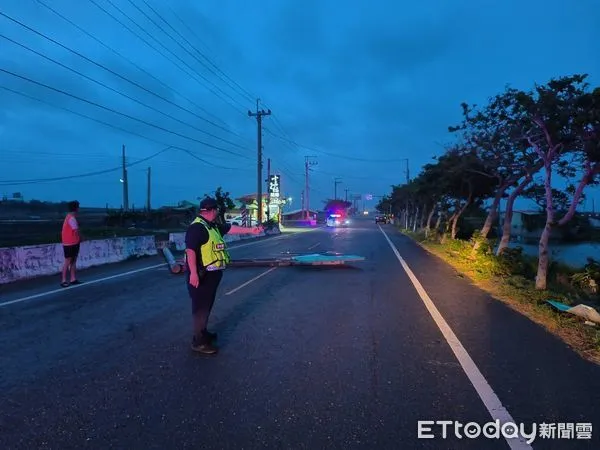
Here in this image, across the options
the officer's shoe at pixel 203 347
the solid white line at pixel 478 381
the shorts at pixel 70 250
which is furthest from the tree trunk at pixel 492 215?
the officer's shoe at pixel 203 347

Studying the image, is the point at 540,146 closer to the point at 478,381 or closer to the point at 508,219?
the point at 508,219

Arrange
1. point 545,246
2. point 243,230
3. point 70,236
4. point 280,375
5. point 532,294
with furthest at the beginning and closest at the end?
point 243,230, point 545,246, point 70,236, point 532,294, point 280,375

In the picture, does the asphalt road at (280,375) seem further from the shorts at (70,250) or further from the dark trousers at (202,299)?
the shorts at (70,250)

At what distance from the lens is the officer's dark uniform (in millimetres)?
5938

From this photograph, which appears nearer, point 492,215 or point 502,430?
point 502,430

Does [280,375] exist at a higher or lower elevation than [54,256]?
lower

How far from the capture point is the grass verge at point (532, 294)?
6869 mm

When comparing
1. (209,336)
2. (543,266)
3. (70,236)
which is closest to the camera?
(209,336)

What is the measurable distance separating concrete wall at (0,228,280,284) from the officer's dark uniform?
9.01m

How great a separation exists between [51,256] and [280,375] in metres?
11.8

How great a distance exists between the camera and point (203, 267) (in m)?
5.96

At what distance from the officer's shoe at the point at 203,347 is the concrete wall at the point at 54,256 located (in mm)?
8978

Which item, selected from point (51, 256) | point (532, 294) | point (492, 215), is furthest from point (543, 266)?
point (51, 256)

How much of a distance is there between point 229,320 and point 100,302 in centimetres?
312
